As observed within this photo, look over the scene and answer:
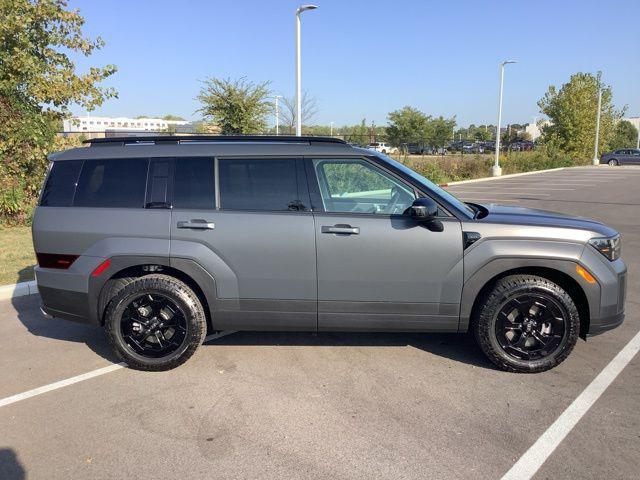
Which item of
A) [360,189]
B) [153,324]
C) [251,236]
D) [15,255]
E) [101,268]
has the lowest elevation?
[15,255]

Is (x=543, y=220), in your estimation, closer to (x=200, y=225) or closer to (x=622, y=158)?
(x=200, y=225)

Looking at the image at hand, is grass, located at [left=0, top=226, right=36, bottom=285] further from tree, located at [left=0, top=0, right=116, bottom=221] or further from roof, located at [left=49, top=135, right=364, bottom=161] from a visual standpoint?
roof, located at [left=49, top=135, right=364, bottom=161]

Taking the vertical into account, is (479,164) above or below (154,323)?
above

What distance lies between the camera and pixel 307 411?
11.8ft

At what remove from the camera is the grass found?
Result: 6.75 m

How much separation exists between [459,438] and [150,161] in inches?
124

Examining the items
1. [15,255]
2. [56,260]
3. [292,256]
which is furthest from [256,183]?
[15,255]

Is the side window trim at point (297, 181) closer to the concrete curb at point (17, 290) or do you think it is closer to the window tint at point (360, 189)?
the window tint at point (360, 189)

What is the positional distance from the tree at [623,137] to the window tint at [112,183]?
A: 2661 inches

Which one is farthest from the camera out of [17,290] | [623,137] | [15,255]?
[623,137]

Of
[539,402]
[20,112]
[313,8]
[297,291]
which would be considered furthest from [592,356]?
[313,8]

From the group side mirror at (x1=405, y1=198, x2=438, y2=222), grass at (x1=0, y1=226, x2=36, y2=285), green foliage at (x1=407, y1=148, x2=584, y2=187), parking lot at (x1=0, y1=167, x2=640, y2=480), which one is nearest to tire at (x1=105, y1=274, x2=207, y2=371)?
parking lot at (x1=0, y1=167, x2=640, y2=480)

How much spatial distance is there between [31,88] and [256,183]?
8.20 m

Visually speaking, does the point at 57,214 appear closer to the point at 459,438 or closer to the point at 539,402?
the point at 459,438
